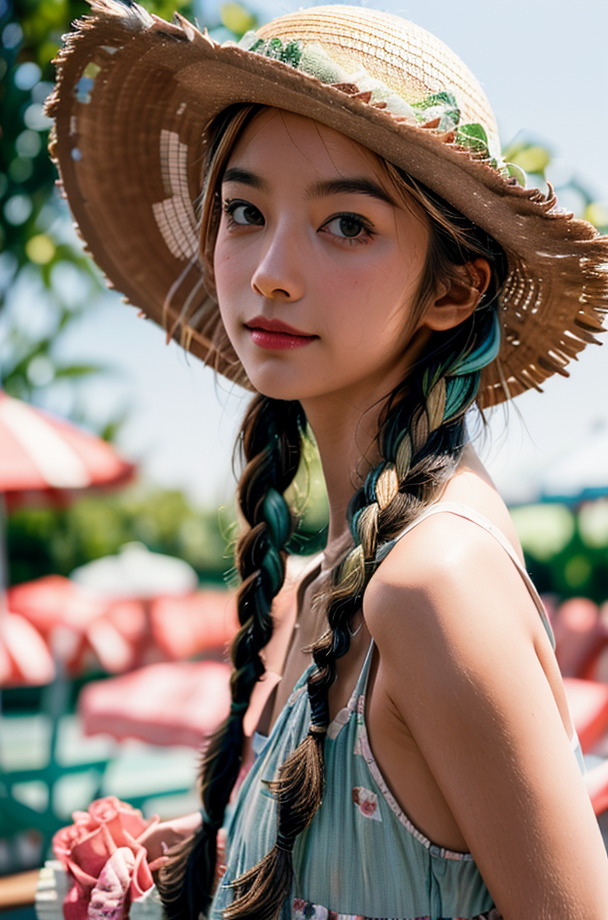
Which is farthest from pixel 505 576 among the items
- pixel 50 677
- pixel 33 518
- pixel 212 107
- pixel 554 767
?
pixel 33 518

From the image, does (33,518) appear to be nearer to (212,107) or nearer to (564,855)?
(212,107)

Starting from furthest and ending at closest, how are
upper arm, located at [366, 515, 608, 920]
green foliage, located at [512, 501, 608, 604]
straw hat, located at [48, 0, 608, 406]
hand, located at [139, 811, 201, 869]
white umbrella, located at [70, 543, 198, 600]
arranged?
green foliage, located at [512, 501, 608, 604], white umbrella, located at [70, 543, 198, 600], hand, located at [139, 811, 201, 869], straw hat, located at [48, 0, 608, 406], upper arm, located at [366, 515, 608, 920]

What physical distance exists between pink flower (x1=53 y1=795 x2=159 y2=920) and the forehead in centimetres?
132

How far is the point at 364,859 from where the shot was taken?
1.25m

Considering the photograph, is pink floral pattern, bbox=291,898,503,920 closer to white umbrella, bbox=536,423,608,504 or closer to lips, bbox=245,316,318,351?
lips, bbox=245,316,318,351

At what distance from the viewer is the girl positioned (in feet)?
3.56

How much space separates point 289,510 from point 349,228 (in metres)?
0.77

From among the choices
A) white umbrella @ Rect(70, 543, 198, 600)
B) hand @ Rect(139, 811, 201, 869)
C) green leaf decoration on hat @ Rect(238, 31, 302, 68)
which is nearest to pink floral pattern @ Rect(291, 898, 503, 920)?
hand @ Rect(139, 811, 201, 869)

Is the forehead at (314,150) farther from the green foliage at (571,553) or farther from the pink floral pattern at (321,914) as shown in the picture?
the green foliage at (571,553)

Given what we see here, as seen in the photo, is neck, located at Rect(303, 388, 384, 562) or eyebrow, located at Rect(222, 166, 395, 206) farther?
neck, located at Rect(303, 388, 384, 562)

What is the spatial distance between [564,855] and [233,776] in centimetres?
89

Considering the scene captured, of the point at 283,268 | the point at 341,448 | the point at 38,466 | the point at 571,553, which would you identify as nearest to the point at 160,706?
the point at 38,466

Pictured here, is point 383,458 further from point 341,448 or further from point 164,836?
point 164,836

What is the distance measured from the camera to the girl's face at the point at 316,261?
1367mm
